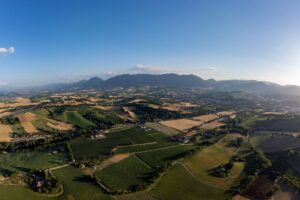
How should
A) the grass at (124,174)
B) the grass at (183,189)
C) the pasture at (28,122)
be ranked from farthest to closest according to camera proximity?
1. the pasture at (28,122)
2. the grass at (124,174)
3. the grass at (183,189)

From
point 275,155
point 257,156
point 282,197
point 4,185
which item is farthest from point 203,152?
point 4,185

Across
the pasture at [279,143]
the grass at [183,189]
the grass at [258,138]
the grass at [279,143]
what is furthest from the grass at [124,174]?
the grass at [258,138]

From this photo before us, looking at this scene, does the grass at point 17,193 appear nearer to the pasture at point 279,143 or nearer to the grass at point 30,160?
the grass at point 30,160

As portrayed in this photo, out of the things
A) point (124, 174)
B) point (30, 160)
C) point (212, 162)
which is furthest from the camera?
point (212, 162)

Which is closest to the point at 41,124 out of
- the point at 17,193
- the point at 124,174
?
the point at 124,174

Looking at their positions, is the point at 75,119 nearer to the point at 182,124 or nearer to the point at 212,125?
the point at 182,124

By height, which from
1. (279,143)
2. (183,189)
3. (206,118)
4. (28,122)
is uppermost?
(28,122)

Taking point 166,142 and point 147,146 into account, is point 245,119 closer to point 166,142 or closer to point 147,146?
point 166,142
